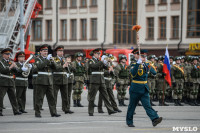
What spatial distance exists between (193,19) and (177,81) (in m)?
27.3

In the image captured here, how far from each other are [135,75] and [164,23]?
36462 mm

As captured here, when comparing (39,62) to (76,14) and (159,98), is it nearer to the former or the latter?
(159,98)

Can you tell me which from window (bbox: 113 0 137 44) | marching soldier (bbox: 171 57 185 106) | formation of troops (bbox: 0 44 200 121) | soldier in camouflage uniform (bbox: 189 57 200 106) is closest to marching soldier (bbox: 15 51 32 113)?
formation of troops (bbox: 0 44 200 121)

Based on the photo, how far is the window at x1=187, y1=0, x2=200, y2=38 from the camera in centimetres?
4497

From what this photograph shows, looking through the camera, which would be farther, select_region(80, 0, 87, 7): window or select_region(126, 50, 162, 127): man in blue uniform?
select_region(80, 0, 87, 7): window

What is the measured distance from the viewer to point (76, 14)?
169ft

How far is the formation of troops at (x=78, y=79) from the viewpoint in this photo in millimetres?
13867

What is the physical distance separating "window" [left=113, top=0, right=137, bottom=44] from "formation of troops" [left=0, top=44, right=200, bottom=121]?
29398 mm

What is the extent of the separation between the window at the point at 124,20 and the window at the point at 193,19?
257 inches

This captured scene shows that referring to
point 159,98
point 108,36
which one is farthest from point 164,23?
point 159,98

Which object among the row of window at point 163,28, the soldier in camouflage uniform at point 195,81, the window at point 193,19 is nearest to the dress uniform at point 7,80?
the soldier in camouflage uniform at point 195,81

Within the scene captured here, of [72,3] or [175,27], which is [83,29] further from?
[175,27]

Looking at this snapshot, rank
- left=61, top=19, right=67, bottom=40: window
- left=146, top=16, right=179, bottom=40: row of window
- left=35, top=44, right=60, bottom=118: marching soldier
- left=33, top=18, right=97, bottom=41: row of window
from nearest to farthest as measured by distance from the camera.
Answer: left=35, top=44, right=60, bottom=118: marching soldier < left=146, top=16, right=179, bottom=40: row of window < left=33, top=18, right=97, bottom=41: row of window < left=61, top=19, right=67, bottom=40: window

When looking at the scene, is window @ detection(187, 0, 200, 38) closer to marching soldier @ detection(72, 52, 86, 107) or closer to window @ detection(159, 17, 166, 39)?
window @ detection(159, 17, 166, 39)
